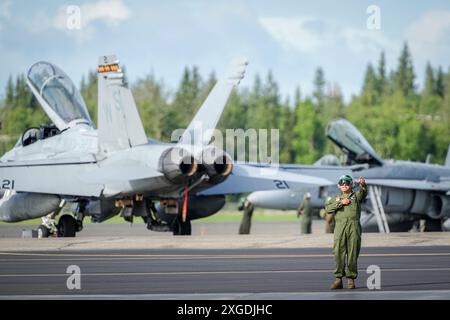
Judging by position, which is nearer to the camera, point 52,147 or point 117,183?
point 117,183

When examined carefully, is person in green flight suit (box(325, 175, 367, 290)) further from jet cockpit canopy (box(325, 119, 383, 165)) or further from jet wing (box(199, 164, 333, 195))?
jet cockpit canopy (box(325, 119, 383, 165))

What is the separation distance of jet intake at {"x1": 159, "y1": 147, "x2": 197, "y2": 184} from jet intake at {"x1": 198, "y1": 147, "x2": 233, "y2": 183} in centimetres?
32

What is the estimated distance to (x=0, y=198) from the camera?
3228 cm

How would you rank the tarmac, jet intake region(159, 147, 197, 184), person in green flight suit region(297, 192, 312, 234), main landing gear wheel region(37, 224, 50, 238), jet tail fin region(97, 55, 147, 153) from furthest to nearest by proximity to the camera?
1. person in green flight suit region(297, 192, 312, 234)
2. main landing gear wheel region(37, 224, 50, 238)
3. jet tail fin region(97, 55, 147, 153)
4. jet intake region(159, 147, 197, 184)
5. the tarmac

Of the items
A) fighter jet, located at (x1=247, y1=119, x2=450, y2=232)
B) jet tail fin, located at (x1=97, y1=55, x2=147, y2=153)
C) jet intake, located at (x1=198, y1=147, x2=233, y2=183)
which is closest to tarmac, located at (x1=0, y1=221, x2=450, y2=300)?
jet intake, located at (x1=198, y1=147, x2=233, y2=183)

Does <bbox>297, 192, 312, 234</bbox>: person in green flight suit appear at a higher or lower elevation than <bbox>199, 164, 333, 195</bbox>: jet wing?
lower

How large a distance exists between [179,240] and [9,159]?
961 cm

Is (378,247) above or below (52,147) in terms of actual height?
below

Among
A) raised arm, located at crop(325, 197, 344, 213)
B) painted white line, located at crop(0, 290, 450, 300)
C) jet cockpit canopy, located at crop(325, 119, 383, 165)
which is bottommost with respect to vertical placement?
painted white line, located at crop(0, 290, 450, 300)

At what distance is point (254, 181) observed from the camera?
1268 inches

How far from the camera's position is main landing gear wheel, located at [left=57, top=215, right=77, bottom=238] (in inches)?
1189

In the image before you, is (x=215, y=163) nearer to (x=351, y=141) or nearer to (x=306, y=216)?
(x=351, y=141)
